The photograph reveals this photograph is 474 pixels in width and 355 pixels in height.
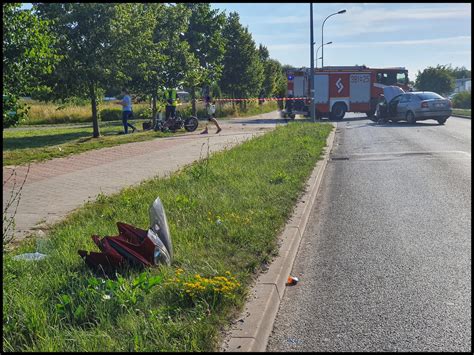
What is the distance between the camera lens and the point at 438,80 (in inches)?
2532

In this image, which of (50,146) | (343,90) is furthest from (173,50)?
(343,90)

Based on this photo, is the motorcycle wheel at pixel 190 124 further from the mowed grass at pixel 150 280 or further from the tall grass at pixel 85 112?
the mowed grass at pixel 150 280

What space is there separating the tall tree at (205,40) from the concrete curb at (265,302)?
2224cm

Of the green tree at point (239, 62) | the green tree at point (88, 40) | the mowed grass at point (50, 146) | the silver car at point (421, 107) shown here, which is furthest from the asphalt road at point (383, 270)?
the green tree at point (239, 62)

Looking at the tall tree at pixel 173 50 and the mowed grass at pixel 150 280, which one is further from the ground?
the tall tree at pixel 173 50

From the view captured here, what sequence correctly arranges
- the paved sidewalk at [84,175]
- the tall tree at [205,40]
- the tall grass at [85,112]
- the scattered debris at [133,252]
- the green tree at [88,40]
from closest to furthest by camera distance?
the scattered debris at [133,252] → the paved sidewalk at [84,175] → the green tree at [88,40] → the tall tree at [205,40] → the tall grass at [85,112]

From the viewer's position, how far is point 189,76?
1048 inches

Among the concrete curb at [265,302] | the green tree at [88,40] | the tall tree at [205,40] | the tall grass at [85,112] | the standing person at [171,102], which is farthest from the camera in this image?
the tall grass at [85,112]

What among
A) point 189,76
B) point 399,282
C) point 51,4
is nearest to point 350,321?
point 399,282

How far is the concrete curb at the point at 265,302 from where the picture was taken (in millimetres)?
3967

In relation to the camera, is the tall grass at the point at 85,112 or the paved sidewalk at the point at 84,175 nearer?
the paved sidewalk at the point at 84,175

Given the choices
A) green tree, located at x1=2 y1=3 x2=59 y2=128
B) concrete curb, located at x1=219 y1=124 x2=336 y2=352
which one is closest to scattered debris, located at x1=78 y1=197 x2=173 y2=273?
concrete curb, located at x1=219 y1=124 x2=336 y2=352

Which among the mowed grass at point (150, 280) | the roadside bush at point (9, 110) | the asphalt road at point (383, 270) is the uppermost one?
the roadside bush at point (9, 110)

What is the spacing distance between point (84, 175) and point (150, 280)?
804 cm
